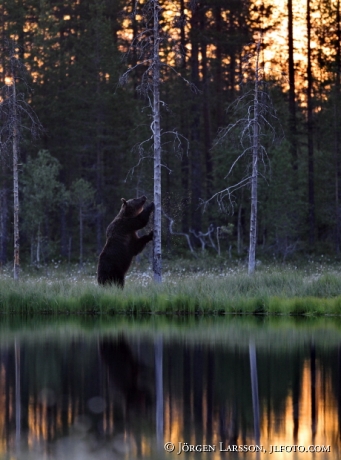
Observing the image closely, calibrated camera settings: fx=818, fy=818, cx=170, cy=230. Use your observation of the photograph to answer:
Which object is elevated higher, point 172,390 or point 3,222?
point 3,222

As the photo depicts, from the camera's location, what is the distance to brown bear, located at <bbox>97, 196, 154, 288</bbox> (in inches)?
839

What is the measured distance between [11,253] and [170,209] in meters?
18.8

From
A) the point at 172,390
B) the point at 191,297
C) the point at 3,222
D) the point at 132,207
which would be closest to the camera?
the point at 172,390

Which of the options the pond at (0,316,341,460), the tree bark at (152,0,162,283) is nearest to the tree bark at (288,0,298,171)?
the tree bark at (152,0,162,283)

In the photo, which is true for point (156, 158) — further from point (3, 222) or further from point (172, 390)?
point (3, 222)

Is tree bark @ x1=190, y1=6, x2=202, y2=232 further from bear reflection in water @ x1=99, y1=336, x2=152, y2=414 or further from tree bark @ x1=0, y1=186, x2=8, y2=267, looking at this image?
bear reflection in water @ x1=99, y1=336, x2=152, y2=414

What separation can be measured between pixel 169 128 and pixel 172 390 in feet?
125

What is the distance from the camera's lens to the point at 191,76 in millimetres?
48031

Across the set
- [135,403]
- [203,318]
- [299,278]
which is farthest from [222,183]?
[135,403]

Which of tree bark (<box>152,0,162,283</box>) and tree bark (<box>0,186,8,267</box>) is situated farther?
tree bark (<box>0,186,8,267</box>)

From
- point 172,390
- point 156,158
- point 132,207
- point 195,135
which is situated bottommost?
point 172,390

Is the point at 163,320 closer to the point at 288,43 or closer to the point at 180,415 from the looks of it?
the point at 180,415

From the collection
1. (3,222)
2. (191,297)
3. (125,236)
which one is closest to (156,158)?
(125,236)

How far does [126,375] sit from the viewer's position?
13.0 meters
